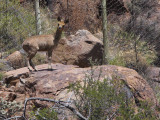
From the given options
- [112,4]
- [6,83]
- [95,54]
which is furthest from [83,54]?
[112,4]

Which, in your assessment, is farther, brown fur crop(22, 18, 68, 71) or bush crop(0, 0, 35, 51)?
bush crop(0, 0, 35, 51)

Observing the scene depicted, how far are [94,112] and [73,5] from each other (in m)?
13.8

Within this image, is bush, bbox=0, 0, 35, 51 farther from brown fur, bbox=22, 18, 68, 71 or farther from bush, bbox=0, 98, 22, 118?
bush, bbox=0, 98, 22, 118

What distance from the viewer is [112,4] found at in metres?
19.0

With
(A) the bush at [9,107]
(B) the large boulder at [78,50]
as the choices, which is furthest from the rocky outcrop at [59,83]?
(B) the large boulder at [78,50]

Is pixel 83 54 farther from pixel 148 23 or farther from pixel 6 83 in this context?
pixel 148 23

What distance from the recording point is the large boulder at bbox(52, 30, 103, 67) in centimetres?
1080

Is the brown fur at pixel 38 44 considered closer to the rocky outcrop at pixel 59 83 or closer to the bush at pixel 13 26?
the rocky outcrop at pixel 59 83

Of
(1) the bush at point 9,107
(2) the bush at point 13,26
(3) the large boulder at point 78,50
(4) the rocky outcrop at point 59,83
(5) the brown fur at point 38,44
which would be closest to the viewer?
(1) the bush at point 9,107

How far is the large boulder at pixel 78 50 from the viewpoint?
35.4 feet

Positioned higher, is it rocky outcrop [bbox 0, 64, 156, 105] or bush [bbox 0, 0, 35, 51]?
bush [bbox 0, 0, 35, 51]

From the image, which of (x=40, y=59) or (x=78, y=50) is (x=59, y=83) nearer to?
(x=78, y=50)

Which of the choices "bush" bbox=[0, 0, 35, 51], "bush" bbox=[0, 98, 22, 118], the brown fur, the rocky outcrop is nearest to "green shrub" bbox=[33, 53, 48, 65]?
"bush" bbox=[0, 0, 35, 51]

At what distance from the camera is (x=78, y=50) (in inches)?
427
